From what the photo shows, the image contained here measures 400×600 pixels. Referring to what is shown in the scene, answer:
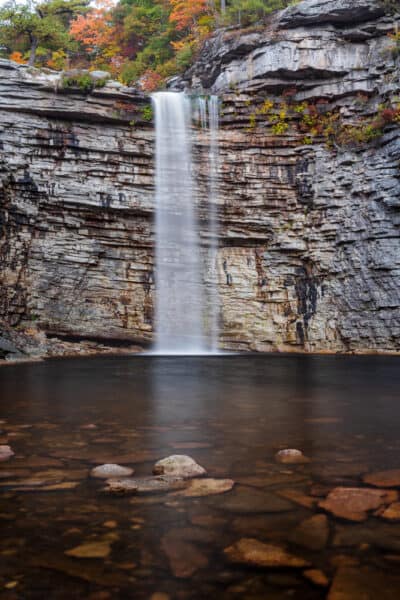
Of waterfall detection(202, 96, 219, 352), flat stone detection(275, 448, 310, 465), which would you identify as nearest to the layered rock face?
waterfall detection(202, 96, 219, 352)

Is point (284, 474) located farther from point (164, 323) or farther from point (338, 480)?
point (164, 323)

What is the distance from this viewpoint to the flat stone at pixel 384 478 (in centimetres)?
346

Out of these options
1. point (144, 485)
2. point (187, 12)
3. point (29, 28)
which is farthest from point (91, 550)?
point (187, 12)

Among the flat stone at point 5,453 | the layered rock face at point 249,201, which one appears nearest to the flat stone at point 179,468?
the flat stone at point 5,453

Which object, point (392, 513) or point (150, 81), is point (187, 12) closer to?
point (150, 81)

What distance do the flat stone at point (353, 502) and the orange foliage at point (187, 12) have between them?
35.4 m

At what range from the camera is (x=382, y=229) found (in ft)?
68.1

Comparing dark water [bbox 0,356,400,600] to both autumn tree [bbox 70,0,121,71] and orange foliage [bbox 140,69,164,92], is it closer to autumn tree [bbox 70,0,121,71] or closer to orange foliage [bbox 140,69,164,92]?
orange foliage [bbox 140,69,164,92]

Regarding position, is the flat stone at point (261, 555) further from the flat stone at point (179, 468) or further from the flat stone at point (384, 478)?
Result: the flat stone at point (384, 478)

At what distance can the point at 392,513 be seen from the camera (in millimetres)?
2920

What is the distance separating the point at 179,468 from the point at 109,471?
0.52 metres

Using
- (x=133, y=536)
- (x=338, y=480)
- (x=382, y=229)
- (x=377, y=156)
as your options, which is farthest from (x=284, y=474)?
(x=377, y=156)

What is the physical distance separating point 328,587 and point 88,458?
2533mm

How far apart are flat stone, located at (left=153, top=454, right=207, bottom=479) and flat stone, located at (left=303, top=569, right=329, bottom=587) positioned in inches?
58.1
